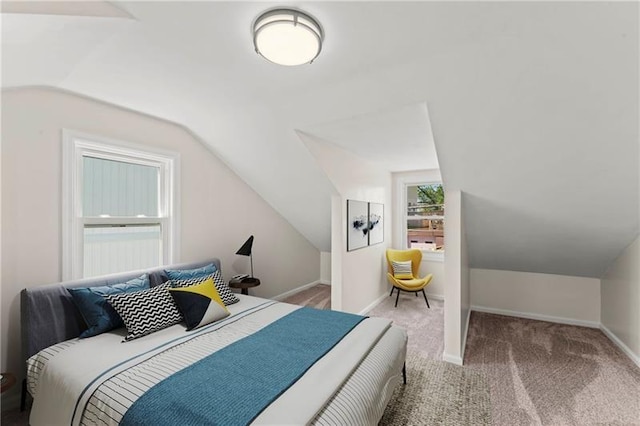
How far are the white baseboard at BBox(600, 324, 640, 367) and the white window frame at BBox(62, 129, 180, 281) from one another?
4661 mm

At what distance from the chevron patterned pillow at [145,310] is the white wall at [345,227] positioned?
5.89 feet

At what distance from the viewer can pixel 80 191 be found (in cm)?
238

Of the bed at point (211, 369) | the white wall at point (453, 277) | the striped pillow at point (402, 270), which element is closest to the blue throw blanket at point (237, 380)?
the bed at point (211, 369)

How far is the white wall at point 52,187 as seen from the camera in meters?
1.99

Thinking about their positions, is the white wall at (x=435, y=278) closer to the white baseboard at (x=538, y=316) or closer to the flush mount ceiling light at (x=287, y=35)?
the white baseboard at (x=538, y=316)

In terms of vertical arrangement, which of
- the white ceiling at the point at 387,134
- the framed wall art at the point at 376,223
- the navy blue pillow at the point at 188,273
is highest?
the white ceiling at the point at 387,134

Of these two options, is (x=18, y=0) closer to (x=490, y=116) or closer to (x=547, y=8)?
(x=547, y=8)

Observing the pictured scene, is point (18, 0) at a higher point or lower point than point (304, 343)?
higher

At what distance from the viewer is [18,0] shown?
1.16 m

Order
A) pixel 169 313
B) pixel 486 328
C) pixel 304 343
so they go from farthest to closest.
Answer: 1. pixel 486 328
2. pixel 169 313
3. pixel 304 343

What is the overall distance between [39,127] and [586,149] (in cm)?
403

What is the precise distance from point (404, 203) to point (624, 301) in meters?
2.83

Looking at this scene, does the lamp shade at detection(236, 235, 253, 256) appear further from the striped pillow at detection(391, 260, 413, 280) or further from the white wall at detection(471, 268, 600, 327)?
the white wall at detection(471, 268, 600, 327)

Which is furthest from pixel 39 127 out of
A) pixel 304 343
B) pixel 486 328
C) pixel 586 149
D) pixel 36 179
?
pixel 486 328
